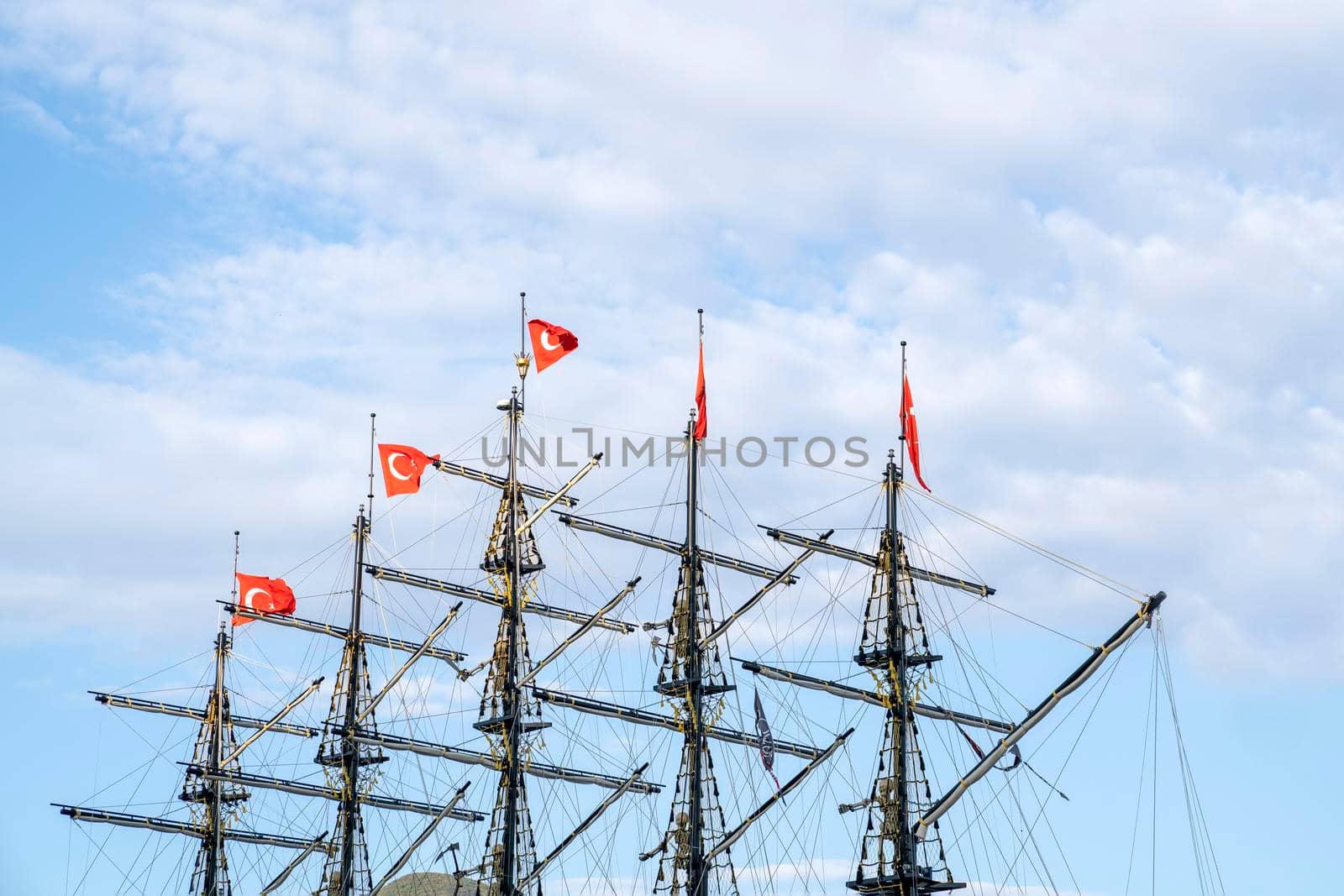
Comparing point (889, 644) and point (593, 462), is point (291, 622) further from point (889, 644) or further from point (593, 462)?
point (889, 644)

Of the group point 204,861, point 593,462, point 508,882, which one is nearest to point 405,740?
point 508,882

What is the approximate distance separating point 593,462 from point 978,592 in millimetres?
19495

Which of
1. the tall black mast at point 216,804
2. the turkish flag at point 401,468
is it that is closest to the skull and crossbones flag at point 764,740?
the turkish flag at point 401,468

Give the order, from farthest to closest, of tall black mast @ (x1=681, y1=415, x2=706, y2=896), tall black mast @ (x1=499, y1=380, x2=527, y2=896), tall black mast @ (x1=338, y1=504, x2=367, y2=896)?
1. tall black mast @ (x1=338, y1=504, x2=367, y2=896)
2. tall black mast @ (x1=499, y1=380, x2=527, y2=896)
3. tall black mast @ (x1=681, y1=415, x2=706, y2=896)

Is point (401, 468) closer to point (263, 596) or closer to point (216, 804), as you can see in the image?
point (263, 596)

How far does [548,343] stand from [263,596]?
983 inches

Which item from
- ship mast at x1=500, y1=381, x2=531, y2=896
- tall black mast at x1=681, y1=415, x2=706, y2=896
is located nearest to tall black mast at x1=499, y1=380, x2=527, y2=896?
ship mast at x1=500, y1=381, x2=531, y2=896

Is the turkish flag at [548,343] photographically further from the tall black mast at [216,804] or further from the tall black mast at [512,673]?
the tall black mast at [216,804]

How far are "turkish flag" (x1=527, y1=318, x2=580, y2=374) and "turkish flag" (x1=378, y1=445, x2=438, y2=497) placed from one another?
7.00 meters

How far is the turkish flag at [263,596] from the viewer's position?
109 metres

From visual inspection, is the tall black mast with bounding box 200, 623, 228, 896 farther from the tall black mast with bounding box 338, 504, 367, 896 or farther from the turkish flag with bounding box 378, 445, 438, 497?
the turkish flag with bounding box 378, 445, 438, 497

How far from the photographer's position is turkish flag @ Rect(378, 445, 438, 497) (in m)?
96.1

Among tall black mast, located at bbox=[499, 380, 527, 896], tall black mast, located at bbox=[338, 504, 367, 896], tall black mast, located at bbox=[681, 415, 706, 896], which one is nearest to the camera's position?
tall black mast, located at bbox=[681, 415, 706, 896]

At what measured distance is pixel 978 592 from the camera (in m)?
89.4
